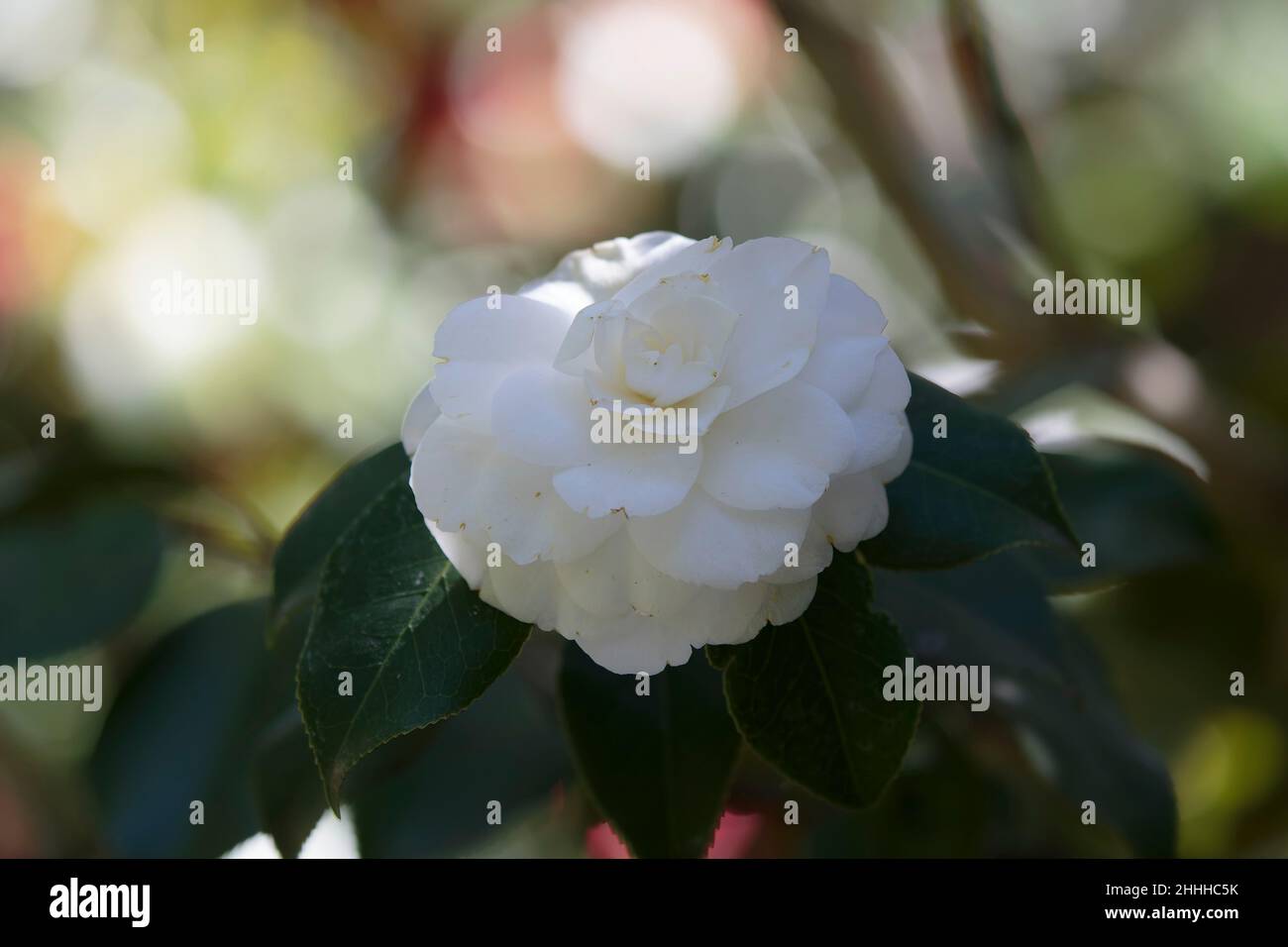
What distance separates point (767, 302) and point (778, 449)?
66 millimetres

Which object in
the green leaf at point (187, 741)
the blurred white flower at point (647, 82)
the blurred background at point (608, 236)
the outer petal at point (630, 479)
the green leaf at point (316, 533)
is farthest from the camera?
the blurred white flower at point (647, 82)

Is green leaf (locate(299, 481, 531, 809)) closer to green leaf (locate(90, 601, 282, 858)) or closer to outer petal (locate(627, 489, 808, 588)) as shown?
outer petal (locate(627, 489, 808, 588))

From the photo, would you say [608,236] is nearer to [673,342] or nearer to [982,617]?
[982,617]

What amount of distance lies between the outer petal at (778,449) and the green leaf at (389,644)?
0.11 meters

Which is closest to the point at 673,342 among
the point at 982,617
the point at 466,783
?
the point at 982,617

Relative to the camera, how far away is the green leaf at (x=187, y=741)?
2.43 feet

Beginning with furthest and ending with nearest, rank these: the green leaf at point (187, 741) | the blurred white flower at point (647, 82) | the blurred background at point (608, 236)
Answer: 1. the blurred white flower at point (647, 82)
2. the blurred background at point (608, 236)
3. the green leaf at point (187, 741)

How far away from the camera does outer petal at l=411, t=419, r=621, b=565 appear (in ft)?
1.39

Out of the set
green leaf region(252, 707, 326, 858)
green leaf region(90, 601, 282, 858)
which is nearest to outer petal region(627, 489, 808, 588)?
green leaf region(252, 707, 326, 858)

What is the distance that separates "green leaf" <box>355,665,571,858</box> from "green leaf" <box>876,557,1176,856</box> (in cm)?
30

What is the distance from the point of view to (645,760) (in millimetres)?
608

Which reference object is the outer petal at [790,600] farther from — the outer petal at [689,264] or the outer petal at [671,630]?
the outer petal at [689,264]

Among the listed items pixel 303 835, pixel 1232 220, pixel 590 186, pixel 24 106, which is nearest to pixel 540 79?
pixel 590 186

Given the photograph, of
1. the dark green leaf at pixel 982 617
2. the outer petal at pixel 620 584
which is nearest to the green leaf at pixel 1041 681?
the dark green leaf at pixel 982 617
